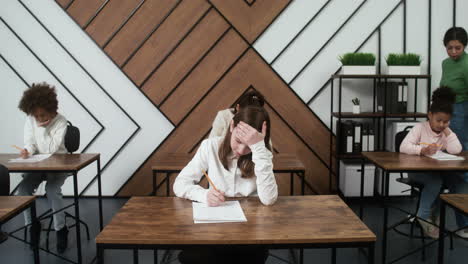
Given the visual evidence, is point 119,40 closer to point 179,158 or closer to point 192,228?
point 179,158

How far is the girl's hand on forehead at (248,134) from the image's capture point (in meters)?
1.82

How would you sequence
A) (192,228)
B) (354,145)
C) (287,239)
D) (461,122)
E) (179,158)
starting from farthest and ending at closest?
(354,145) → (461,122) → (179,158) → (192,228) → (287,239)

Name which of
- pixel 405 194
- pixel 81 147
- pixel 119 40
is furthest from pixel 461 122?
pixel 81 147

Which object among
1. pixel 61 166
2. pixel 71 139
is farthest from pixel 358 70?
pixel 61 166

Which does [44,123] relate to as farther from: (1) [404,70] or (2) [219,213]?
(1) [404,70]

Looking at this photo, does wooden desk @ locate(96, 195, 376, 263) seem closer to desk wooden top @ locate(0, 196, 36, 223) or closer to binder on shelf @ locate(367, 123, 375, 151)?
desk wooden top @ locate(0, 196, 36, 223)

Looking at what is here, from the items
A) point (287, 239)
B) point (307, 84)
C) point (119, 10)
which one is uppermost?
point (119, 10)

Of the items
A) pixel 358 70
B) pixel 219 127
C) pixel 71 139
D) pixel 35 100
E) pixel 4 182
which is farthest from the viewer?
pixel 358 70

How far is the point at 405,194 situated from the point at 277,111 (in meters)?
1.60

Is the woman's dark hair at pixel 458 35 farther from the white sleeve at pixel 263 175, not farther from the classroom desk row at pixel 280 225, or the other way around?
the white sleeve at pixel 263 175

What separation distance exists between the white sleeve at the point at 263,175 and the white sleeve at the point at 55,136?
2.01 m

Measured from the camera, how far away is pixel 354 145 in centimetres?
414

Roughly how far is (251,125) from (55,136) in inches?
79.9

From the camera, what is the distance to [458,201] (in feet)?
6.21
